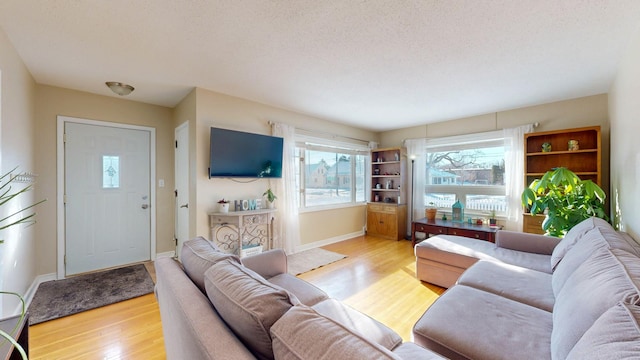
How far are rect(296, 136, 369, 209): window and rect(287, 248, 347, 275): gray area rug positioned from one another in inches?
31.0

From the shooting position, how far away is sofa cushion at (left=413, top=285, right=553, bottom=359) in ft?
3.97

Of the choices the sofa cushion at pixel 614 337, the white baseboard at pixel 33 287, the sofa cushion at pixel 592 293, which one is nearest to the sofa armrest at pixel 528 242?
the sofa cushion at pixel 592 293

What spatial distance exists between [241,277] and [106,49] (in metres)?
2.42

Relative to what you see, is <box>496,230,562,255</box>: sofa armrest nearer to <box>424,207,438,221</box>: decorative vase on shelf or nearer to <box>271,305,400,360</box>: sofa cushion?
<box>424,207,438,221</box>: decorative vase on shelf

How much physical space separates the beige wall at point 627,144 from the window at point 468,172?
1.42 metres

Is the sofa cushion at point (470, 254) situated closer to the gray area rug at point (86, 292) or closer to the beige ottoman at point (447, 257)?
the beige ottoman at point (447, 257)

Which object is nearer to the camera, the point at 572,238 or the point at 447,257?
the point at 572,238

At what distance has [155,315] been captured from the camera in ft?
7.70

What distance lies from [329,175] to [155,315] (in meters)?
3.35

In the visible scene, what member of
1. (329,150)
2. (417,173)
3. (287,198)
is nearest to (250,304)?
(287,198)

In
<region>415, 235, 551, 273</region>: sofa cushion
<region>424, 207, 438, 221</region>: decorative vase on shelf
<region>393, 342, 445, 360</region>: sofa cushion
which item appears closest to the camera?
<region>393, 342, 445, 360</region>: sofa cushion

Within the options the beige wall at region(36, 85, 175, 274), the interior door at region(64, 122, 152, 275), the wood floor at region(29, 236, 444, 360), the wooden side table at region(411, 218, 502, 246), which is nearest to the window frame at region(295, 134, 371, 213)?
the wood floor at region(29, 236, 444, 360)

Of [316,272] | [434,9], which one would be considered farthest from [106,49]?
[316,272]

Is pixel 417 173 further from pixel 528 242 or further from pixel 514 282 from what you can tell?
pixel 514 282
